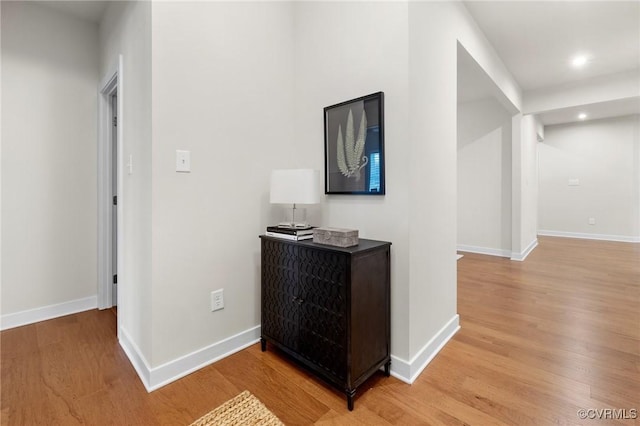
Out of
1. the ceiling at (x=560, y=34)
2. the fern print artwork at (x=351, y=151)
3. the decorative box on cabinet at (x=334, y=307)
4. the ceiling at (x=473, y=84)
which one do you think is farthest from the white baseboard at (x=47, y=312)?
the ceiling at (x=560, y=34)

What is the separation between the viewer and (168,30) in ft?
5.31

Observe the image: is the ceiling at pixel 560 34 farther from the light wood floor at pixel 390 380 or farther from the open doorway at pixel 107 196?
the open doorway at pixel 107 196

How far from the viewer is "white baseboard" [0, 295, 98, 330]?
2.31 metres

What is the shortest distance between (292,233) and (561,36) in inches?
135

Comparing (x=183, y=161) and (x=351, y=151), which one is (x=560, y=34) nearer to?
(x=351, y=151)

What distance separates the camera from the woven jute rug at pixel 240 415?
1.32 m

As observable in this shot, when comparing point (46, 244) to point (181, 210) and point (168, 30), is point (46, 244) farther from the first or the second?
point (168, 30)

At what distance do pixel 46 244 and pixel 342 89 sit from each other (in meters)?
2.70

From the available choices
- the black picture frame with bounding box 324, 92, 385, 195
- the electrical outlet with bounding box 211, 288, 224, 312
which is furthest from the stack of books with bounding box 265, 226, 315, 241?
the electrical outlet with bounding box 211, 288, 224, 312

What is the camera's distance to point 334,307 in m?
1.50

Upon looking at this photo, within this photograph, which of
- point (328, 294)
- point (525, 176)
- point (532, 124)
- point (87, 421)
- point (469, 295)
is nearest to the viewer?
point (87, 421)

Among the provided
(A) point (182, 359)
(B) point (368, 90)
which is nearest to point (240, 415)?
(A) point (182, 359)

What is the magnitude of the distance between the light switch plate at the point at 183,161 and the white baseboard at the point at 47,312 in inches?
75.9

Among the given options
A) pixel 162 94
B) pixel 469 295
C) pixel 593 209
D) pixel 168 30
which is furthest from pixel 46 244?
pixel 593 209
